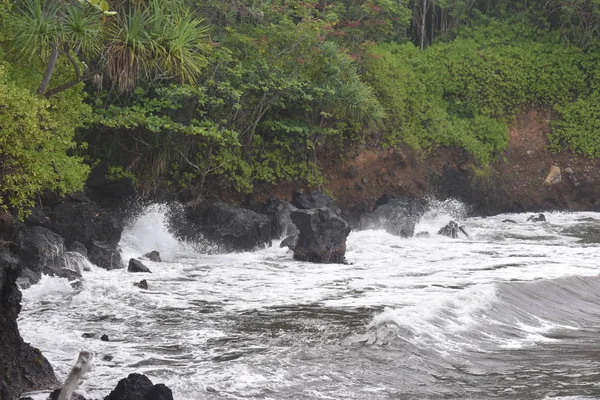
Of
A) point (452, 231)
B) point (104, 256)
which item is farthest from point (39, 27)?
point (452, 231)

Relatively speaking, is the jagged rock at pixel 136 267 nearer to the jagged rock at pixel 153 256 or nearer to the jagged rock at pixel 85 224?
the jagged rock at pixel 85 224

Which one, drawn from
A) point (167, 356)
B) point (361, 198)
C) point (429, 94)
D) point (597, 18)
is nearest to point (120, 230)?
point (167, 356)

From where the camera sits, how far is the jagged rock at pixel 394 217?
73.8 feet

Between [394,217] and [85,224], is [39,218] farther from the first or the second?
[394,217]

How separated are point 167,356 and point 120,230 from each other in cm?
772

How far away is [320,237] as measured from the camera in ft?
58.2

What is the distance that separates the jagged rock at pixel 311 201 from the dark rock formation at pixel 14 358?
1324 centimetres

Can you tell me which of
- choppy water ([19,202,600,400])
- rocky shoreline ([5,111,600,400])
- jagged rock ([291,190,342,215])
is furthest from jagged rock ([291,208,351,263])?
jagged rock ([291,190,342,215])

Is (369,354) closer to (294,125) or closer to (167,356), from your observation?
(167,356)

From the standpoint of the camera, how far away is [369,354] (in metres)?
9.79

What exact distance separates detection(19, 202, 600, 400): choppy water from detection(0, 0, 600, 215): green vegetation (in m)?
2.13

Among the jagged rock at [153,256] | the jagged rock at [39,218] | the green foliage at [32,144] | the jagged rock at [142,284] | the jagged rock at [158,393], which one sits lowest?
the jagged rock at [158,393]

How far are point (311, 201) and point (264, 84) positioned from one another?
2980 mm

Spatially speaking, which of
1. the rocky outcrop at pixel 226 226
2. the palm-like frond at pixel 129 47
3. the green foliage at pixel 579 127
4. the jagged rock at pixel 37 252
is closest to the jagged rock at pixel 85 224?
the jagged rock at pixel 37 252
